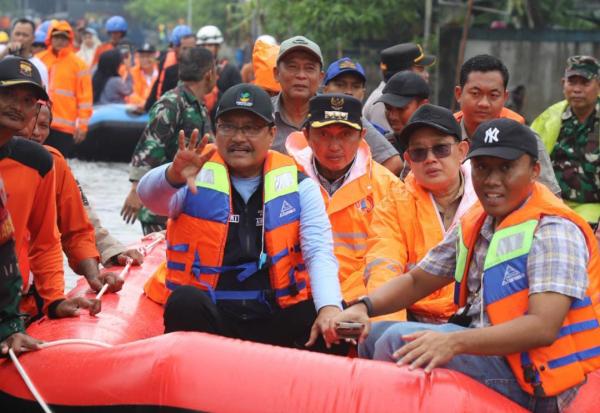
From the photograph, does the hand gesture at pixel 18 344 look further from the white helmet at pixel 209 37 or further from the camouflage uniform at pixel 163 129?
the white helmet at pixel 209 37

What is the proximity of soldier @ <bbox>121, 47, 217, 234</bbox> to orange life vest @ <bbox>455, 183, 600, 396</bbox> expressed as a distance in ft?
12.5

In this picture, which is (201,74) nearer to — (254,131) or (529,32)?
(254,131)

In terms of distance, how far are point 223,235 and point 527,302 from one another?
1.40 metres

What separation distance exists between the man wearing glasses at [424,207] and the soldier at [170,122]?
8.31ft

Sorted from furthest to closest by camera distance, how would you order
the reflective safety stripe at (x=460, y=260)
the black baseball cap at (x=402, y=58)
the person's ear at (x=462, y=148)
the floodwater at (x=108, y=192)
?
the floodwater at (x=108, y=192) → the black baseball cap at (x=402, y=58) → the person's ear at (x=462, y=148) → the reflective safety stripe at (x=460, y=260)

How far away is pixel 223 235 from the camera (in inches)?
187

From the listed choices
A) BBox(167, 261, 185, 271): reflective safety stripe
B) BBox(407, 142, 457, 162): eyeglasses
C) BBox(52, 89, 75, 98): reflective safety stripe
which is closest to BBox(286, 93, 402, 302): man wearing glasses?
BBox(407, 142, 457, 162): eyeglasses

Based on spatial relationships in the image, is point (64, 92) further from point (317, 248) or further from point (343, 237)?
point (317, 248)

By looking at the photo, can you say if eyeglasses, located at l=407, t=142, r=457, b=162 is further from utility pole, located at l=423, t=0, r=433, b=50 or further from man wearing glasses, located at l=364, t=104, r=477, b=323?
utility pole, located at l=423, t=0, r=433, b=50

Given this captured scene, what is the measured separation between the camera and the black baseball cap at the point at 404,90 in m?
7.06

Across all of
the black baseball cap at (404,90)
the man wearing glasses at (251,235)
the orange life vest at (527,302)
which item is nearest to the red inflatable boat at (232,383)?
the orange life vest at (527,302)

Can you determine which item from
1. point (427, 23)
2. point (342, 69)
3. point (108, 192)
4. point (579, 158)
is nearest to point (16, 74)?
point (342, 69)

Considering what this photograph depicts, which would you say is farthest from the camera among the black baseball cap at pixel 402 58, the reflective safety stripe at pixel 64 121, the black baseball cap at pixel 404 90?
the reflective safety stripe at pixel 64 121

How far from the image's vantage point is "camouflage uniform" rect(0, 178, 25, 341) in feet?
13.8
